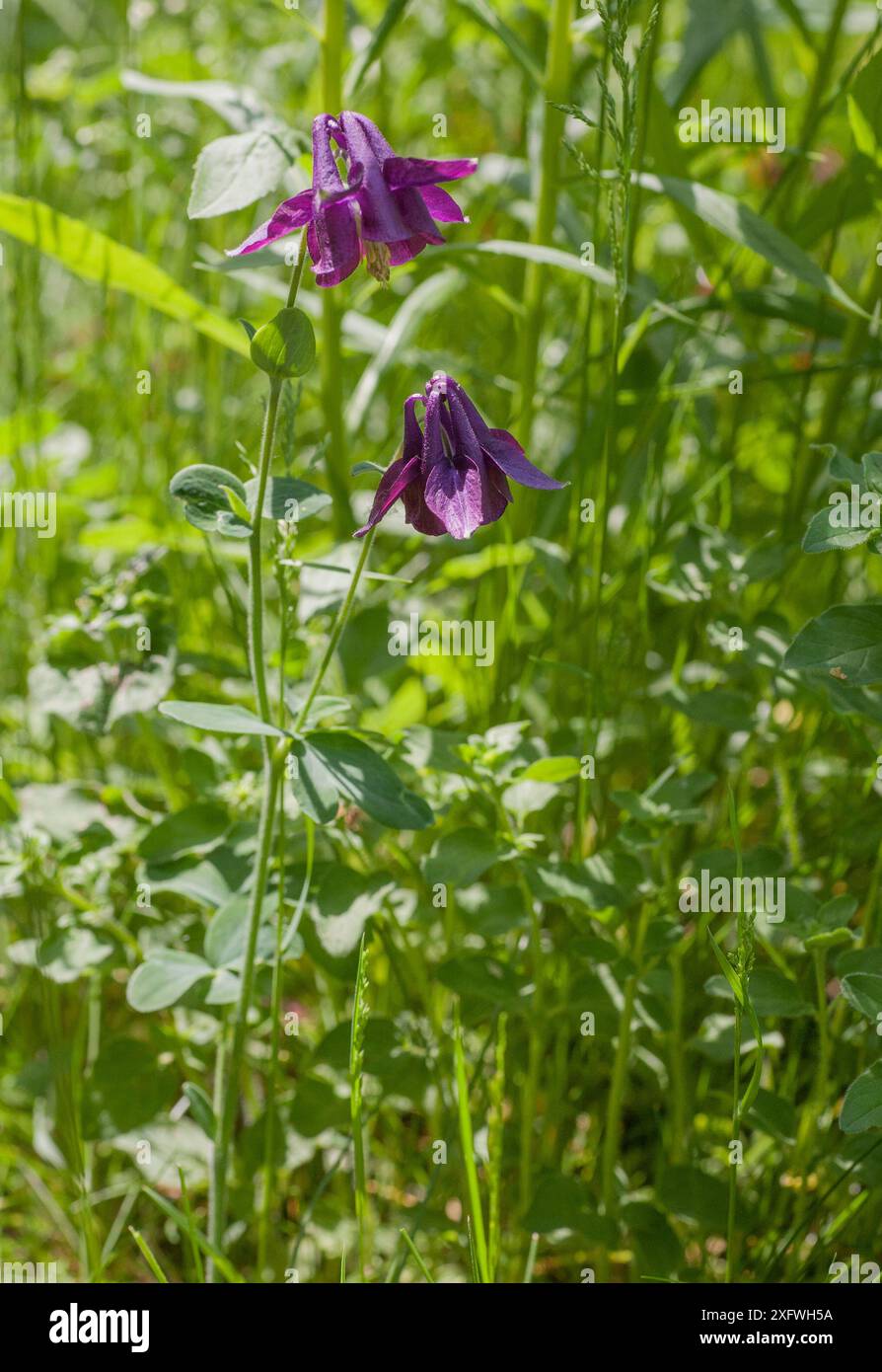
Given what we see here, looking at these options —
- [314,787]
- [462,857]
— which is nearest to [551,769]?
[462,857]

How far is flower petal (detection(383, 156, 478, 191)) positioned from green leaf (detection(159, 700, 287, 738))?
14.5 inches

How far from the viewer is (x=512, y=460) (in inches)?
34.2

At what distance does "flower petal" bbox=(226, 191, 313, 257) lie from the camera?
0.80 m

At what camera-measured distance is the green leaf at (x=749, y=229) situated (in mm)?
1164

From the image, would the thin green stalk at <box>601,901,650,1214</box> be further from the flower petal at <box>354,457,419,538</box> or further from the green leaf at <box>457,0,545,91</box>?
the green leaf at <box>457,0,545,91</box>

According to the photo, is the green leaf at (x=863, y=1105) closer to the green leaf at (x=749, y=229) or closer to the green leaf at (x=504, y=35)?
the green leaf at (x=749, y=229)

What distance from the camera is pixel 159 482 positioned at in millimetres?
1795

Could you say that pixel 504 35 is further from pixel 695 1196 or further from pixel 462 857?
pixel 695 1196

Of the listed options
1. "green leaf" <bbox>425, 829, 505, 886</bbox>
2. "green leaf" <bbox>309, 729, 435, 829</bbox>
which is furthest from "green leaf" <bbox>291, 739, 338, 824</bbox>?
"green leaf" <bbox>425, 829, 505, 886</bbox>

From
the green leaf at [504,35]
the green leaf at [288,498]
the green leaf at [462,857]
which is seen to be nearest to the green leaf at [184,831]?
the green leaf at [462,857]

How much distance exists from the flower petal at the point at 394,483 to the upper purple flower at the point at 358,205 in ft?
0.40

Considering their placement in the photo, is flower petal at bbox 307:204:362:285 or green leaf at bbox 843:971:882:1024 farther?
green leaf at bbox 843:971:882:1024

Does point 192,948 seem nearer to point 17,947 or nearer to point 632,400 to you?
point 17,947
